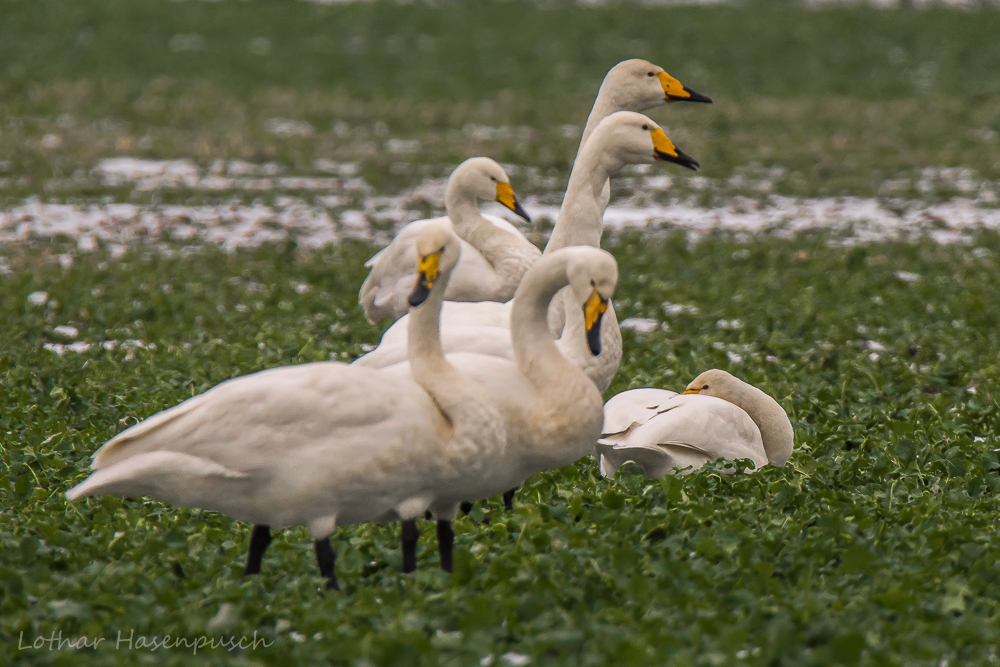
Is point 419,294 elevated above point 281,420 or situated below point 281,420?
above

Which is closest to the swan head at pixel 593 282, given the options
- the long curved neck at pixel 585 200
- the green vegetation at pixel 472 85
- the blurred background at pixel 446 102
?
the long curved neck at pixel 585 200

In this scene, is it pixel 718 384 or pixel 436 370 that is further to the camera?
pixel 718 384

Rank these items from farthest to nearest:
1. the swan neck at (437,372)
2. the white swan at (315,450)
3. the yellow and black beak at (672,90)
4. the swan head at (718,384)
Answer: the yellow and black beak at (672,90)
the swan head at (718,384)
the swan neck at (437,372)
the white swan at (315,450)

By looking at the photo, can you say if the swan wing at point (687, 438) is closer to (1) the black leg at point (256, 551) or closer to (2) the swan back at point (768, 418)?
(2) the swan back at point (768, 418)

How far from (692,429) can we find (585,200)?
1.28 m

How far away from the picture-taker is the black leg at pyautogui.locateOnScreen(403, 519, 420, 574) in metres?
4.14

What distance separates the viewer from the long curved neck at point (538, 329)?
171 inches

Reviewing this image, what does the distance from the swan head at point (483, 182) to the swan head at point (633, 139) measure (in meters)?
0.76

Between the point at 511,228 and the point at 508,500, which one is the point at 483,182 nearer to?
the point at 511,228

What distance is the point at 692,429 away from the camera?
5.16 metres

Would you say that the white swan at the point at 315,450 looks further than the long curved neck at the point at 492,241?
No

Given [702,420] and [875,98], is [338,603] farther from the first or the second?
[875,98]

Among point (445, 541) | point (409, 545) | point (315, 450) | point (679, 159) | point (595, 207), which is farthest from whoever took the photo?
point (679, 159)

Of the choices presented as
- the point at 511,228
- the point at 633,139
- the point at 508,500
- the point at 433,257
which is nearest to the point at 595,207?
the point at 633,139
